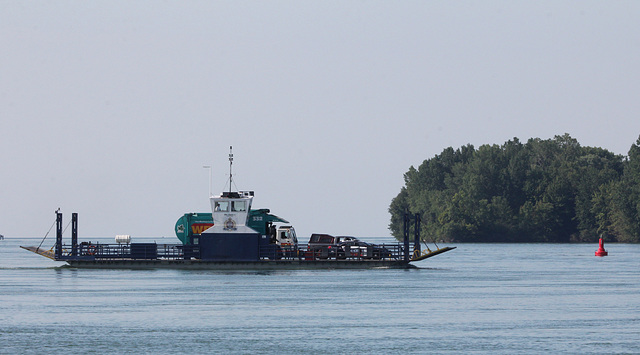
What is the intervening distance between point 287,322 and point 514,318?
374 inches

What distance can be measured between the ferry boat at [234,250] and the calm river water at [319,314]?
1.14m

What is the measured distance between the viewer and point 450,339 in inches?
1423

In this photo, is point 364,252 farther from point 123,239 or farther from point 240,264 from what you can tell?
point 123,239

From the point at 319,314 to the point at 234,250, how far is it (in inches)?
A: 977

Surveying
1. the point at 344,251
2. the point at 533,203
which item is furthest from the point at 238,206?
the point at 533,203

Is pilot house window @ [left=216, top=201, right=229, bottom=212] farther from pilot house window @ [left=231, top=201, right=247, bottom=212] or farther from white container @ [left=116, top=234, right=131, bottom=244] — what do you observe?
white container @ [left=116, top=234, right=131, bottom=244]

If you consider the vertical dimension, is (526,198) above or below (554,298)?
above

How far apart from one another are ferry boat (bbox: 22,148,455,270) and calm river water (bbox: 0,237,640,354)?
114cm

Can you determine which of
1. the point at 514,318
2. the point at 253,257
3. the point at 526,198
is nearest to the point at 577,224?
the point at 526,198

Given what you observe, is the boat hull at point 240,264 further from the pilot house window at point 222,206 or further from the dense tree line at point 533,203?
the dense tree line at point 533,203

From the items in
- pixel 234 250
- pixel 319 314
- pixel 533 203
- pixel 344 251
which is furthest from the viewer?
pixel 533 203

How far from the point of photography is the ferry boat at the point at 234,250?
68.5 m

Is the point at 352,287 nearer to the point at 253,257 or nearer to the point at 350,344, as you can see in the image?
the point at 253,257

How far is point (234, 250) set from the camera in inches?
2694
